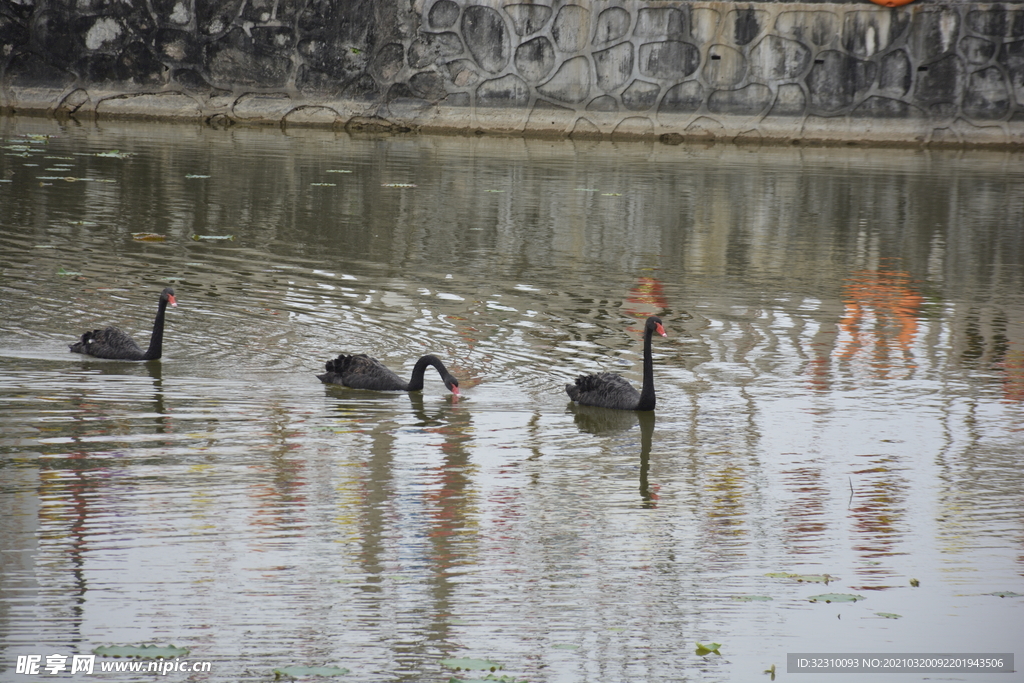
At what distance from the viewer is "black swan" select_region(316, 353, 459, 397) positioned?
7938 mm

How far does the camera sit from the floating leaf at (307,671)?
4.20 metres

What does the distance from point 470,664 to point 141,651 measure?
105 centimetres

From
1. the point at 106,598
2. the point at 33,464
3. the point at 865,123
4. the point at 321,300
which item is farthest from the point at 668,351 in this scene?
the point at 865,123

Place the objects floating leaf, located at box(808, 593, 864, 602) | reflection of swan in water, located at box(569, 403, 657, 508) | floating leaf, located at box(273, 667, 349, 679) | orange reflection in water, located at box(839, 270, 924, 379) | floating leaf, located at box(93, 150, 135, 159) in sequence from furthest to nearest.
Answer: floating leaf, located at box(93, 150, 135, 159) < orange reflection in water, located at box(839, 270, 924, 379) < reflection of swan in water, located at box(569, 403, 657, 508) < floating leaf, located at box(808, 593, 864, 602) < floating leaf, located at box(273, 667, 349, 679)

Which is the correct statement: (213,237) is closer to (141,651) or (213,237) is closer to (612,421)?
(612,421)

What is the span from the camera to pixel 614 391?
7641 mm

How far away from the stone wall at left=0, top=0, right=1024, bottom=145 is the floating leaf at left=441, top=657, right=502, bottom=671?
67.8 ft

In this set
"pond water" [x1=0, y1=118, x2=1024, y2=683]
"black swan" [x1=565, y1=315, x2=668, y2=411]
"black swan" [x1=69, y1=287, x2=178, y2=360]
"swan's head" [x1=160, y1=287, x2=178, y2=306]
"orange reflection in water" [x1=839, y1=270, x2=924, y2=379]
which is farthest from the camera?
"orange reflection in water" [x1=839, y1=270, x2=924, y2=379]

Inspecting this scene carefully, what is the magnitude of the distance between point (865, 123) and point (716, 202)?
848 cm

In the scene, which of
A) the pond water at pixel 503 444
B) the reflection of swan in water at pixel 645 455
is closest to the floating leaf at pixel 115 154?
the pond water at pixel 503 444

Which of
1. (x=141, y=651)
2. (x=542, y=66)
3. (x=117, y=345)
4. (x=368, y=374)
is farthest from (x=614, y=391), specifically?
(x=542, y=66)

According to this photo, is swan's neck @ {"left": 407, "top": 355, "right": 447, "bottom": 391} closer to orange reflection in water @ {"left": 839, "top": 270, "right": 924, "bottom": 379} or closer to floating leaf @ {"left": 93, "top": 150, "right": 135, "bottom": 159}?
orange reflection in water @ {"left": 839, "top": 270, "right": 924, "bottom": 379}

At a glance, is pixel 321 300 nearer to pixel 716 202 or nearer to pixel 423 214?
pixel 423 214

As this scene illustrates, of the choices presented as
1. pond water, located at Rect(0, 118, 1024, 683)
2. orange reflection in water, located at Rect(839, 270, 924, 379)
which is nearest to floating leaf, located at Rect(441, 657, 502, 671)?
pond water, located at Rect(0, 118, 1024, 683)
